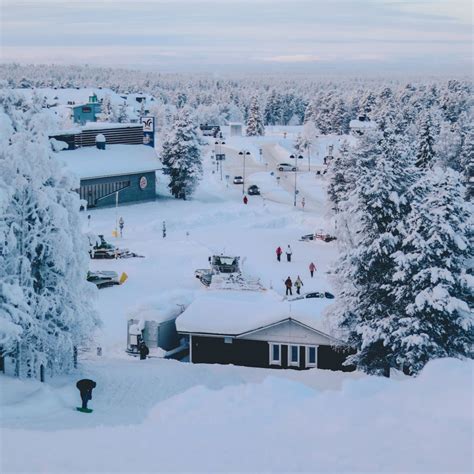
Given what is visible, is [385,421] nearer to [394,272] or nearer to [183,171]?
[394,272]

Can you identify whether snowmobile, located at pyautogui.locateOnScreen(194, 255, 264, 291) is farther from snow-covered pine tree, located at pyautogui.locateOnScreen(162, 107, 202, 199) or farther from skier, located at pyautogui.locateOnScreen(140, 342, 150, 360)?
snow-covered pine tree, located at pyautogui.locateOnScreen(162, 107, 202, 199)

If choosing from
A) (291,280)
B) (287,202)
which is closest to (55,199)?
(291,280)

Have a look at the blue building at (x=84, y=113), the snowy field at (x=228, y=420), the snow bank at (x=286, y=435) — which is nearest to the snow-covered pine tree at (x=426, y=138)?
the snowy field at (x=228, y=420)

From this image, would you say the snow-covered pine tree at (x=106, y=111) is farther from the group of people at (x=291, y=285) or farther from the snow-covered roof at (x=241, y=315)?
the snow-covered roof at (x=241, y=315)

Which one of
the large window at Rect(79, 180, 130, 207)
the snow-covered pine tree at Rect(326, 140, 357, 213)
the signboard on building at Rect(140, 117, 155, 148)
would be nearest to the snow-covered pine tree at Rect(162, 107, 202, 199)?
the signboard on building at Rect(140, 117, 155, 148)

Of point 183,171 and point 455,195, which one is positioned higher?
point 455,195

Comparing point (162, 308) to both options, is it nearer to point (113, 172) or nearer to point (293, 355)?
point (293, 355)
